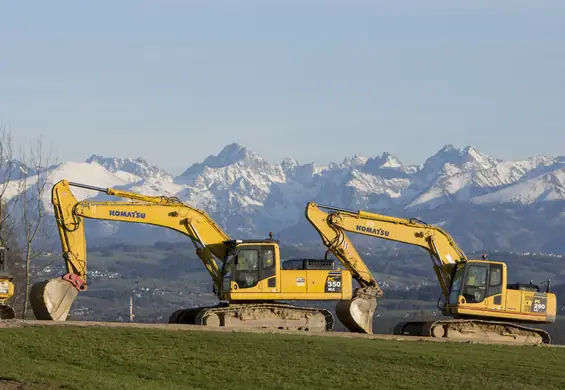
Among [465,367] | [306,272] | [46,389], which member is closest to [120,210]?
[306,272]

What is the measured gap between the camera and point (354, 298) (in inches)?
2317

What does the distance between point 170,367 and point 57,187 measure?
18778 millimetres

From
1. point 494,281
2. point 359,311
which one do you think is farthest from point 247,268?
point 494,281

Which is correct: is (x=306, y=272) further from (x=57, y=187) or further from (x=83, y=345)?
(x=83, y=345)

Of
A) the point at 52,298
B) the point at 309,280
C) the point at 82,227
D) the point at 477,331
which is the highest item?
the point at 82,227

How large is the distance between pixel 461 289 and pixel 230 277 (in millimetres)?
10452

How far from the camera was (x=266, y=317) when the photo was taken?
57.0m

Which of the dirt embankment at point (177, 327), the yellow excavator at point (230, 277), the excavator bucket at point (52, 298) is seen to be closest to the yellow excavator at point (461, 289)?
the dirt embankment at point (177, 327)

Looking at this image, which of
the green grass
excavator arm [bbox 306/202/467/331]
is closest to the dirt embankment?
the green grass

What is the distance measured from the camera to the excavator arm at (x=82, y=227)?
55.2 m

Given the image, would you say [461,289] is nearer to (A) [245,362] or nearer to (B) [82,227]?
(B) [82,227]

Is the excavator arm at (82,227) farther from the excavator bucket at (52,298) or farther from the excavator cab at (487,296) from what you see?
the excavator cab at (487,296)

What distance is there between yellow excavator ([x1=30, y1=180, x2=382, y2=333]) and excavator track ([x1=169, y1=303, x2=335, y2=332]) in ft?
0.14

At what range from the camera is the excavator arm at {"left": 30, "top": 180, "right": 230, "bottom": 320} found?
55.2m
